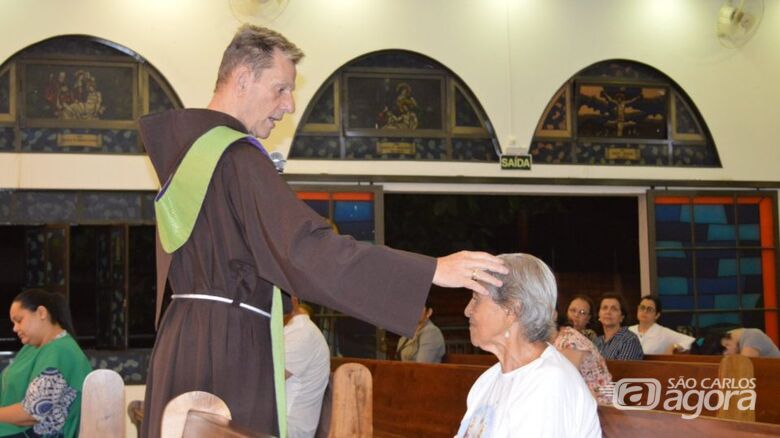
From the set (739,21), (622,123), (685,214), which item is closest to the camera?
(685,214)

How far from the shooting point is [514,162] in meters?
9.95

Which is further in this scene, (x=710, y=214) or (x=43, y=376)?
(x=710, y=214)

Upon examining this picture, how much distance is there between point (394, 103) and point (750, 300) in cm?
419

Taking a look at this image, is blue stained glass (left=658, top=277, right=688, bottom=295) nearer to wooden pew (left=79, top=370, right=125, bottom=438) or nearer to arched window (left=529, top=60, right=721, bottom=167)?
arched window (left=529, top=60, right=721, bottom=167)

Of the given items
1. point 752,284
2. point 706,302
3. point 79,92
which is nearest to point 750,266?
point 752,284

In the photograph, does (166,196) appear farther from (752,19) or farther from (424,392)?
(752,19)

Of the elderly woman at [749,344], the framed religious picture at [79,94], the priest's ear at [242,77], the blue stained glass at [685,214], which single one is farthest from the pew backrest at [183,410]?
the blue stained glass at [685,214]

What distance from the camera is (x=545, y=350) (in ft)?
9.82

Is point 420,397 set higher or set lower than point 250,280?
lower

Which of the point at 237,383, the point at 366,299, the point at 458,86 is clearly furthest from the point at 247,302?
the point at 458,86

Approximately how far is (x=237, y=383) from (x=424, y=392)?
333 cm

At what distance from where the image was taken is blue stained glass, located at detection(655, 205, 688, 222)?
10.2 m

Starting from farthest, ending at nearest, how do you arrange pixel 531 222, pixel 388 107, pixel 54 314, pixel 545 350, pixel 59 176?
1. pixel 531 222
2. pixel 388 107
3. pixel 59 176
4. pixel 54 314
5. pixel 545 350

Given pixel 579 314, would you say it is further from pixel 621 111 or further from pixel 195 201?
pixel 195 201
